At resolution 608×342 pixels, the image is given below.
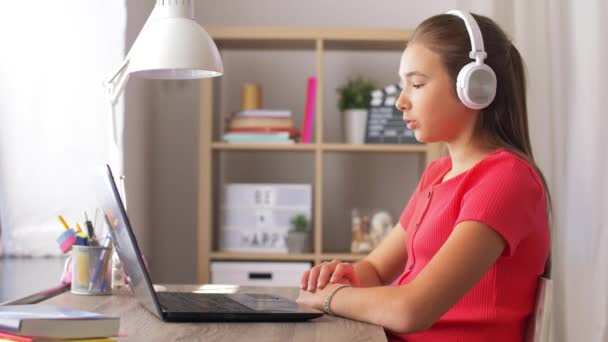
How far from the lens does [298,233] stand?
312 centimetres

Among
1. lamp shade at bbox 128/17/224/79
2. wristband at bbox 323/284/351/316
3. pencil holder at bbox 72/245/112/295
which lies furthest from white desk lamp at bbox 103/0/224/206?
wristband at bbox 323/284/351/316

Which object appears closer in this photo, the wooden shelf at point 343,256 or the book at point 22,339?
the book at point 22,339

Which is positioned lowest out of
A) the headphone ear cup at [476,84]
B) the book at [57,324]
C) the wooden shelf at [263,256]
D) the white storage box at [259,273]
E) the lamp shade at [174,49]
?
the white storage box at [259,273]

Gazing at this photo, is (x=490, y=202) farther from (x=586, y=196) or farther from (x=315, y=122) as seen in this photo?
(x=315, y=122)

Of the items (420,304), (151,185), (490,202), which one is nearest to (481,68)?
(490,202)

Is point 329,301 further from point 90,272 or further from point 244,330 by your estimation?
point 90,272

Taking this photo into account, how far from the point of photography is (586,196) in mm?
2439

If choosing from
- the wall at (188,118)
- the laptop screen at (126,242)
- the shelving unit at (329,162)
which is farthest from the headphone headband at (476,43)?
the wall at (188,118)

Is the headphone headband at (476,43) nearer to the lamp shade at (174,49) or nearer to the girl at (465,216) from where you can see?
the girl at (465,216)

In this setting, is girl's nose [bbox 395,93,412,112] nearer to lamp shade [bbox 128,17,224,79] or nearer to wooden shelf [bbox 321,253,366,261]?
lamp shade [bbox 128,17,224,79]

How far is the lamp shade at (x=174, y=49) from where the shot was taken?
62.6 inches

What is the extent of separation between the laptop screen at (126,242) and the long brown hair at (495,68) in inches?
23.9

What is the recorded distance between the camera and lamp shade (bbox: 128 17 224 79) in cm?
159

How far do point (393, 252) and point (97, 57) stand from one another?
4.25 feet
